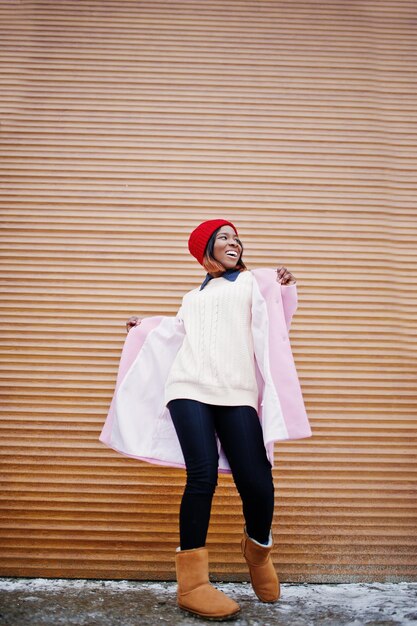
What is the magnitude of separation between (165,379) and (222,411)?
17.5 inches

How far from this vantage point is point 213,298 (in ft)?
8.03

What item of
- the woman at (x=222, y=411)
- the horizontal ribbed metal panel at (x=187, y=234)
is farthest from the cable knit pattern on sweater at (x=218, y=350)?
the horizontal ribbed metal panel at (x=187, y=234)

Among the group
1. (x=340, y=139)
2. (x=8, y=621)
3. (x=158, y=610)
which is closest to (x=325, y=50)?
(x=340, y=139)

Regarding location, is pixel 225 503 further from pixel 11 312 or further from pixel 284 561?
pixel 11 312

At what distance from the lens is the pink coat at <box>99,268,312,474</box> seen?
231 centimetres

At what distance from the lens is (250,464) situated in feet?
7.30

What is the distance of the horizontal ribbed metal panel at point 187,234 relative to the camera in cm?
282

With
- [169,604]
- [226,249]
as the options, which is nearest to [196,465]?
[169,604]

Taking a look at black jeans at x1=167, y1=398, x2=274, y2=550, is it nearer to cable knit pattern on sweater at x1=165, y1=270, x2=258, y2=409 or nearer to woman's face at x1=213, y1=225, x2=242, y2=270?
cable knit pattern on sweater at x1=165, y1=270, x2=258, y2=409

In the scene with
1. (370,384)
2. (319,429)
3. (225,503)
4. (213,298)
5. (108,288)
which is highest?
(108,288)

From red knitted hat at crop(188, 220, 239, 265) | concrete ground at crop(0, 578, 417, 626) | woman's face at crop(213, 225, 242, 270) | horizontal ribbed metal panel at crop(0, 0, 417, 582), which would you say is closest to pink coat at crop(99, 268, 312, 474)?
woman's face at crop(213, 225, 242, 270)

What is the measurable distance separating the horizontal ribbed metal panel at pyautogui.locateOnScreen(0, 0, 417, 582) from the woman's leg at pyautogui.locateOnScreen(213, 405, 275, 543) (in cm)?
62

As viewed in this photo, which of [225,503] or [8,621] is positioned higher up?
[225,503]

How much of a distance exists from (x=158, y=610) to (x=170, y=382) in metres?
0.88
